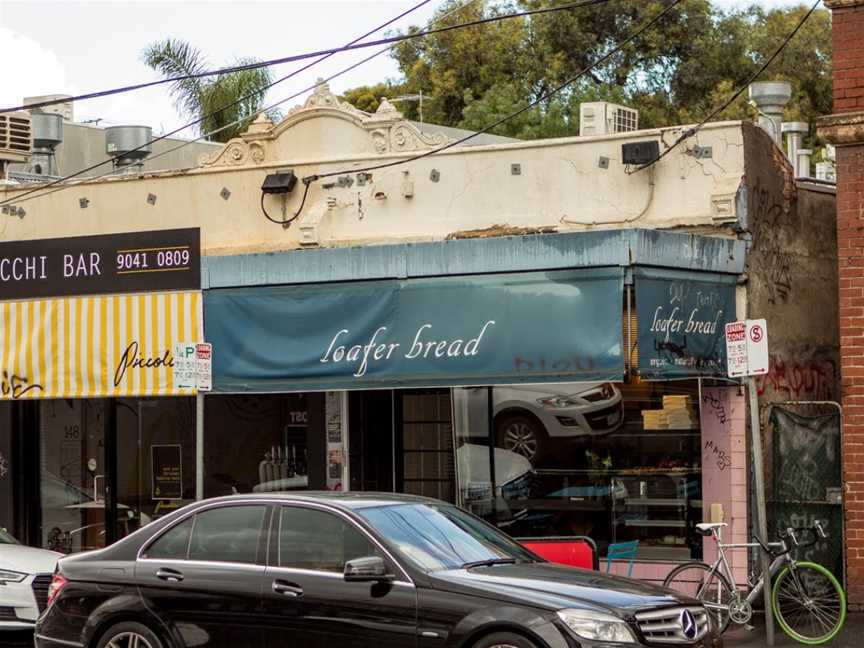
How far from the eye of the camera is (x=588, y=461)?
16.5 meters

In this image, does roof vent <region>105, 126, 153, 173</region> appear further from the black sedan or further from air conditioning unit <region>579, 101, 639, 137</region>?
the black sedan

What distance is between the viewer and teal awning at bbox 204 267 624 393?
1497cm

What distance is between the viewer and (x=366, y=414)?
17.9 m

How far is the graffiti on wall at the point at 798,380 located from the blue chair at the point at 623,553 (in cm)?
214

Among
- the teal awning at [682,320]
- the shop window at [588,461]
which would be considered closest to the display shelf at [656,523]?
the shop window at [588,461]

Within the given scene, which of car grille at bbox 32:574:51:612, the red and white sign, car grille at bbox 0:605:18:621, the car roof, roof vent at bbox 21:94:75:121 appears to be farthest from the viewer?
roof vent at bbox 21:94:75:121

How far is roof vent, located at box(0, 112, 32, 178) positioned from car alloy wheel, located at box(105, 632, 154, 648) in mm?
12149

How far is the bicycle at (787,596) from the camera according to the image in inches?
532

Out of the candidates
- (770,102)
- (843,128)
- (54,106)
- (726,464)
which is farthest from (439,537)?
(54,106)

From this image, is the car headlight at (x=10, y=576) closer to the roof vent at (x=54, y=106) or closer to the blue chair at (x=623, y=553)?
the blue chair at (x=623, y=553)

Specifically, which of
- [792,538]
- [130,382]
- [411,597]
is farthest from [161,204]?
[411,597]

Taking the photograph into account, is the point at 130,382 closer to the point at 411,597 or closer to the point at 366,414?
the point at 366,414

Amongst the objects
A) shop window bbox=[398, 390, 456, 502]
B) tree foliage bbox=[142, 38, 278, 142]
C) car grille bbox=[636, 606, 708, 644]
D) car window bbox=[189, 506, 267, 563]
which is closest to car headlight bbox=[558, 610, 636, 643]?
car grille bbox=[636, 606, 708, 644]

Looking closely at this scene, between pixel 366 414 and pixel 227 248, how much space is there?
8.59 feet
